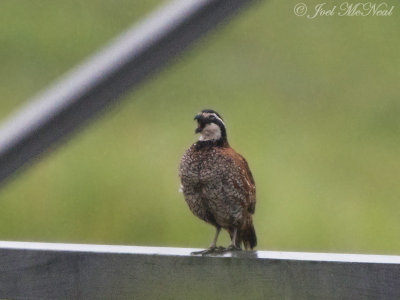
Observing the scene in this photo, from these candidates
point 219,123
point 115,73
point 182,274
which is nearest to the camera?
point 115,73

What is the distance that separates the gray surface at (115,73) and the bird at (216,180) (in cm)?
158

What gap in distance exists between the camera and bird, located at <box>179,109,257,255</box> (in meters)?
2.83

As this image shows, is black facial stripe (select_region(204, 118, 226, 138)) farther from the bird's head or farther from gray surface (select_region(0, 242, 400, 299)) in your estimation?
gray surface (select_region(0, 242, 400, 299))

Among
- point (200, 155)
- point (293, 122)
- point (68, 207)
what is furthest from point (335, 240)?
point (200, 155)

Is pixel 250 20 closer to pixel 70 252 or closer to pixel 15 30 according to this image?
pixel 15 30

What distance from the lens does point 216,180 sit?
2.84 metres

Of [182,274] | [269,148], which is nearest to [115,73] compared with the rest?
[182,274]

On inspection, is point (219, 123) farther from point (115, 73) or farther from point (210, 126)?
point (115, 73)

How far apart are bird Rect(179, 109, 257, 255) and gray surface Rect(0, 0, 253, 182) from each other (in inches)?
62.2

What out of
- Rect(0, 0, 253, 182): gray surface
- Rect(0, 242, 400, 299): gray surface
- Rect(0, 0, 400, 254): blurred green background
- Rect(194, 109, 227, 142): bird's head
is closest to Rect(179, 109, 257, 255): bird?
Rect(194, 109, 227, 142): bird's head

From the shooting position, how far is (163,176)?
612cm

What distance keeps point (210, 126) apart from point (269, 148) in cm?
338

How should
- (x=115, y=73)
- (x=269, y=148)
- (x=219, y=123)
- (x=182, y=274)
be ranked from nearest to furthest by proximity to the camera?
(x=115, y=73) → (x=182, y=274) → (x=219, y=123) → (x=269, y=148)

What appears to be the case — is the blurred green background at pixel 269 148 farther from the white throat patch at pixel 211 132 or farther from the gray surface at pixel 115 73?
the gray surface at pixel 115 73
